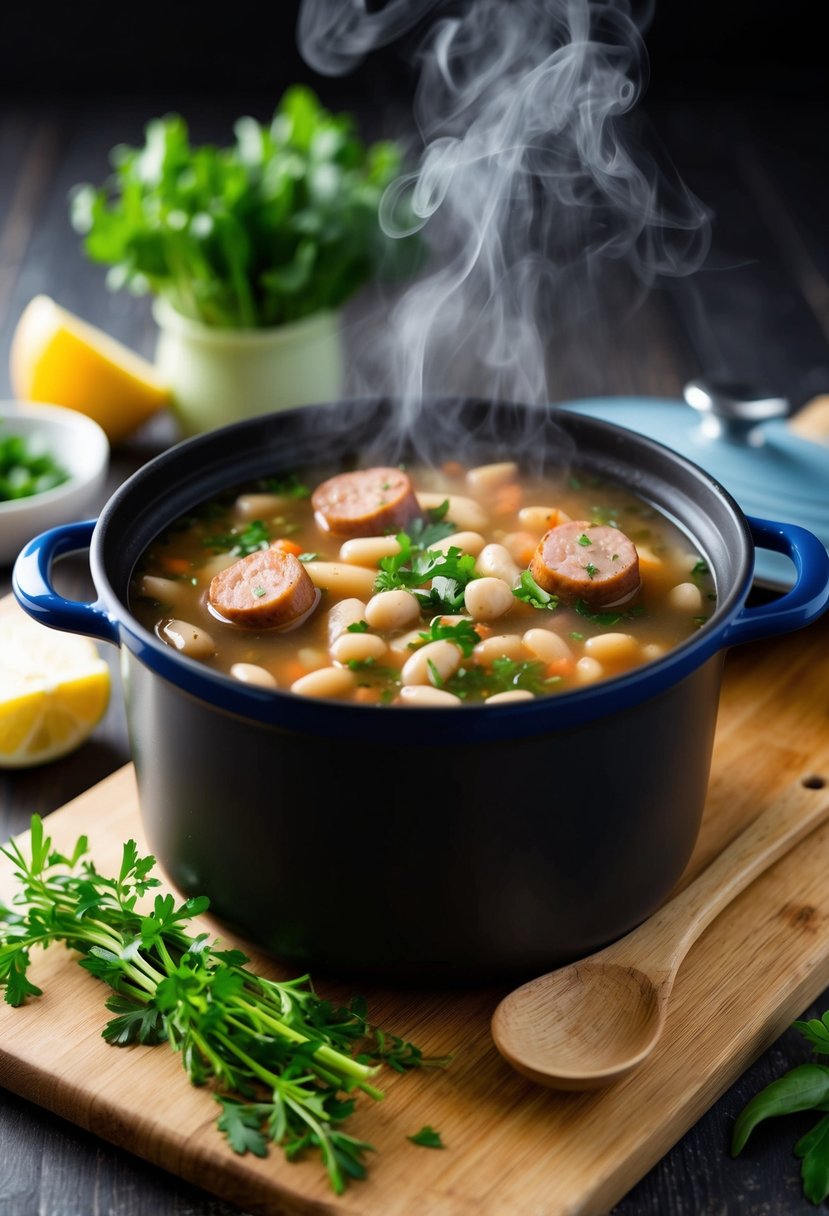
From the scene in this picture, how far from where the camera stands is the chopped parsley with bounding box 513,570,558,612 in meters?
2.49

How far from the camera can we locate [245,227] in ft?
13.6

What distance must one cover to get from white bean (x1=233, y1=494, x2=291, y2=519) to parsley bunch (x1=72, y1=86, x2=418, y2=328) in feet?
4.57

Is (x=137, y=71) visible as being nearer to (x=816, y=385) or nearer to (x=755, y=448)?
(x=816, y=385)

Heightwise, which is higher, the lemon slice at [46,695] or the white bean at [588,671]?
the white bean at [588,671]

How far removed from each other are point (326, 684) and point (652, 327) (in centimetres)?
318

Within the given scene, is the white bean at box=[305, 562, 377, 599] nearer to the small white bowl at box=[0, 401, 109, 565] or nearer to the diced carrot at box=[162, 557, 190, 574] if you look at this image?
the diced carrot at box=[162, 557, 190, 574]

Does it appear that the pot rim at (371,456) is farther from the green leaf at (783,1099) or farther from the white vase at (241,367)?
the white vase at (241,367)

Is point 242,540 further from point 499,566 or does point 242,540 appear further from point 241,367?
point 241,367

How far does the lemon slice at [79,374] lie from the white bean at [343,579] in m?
1.89

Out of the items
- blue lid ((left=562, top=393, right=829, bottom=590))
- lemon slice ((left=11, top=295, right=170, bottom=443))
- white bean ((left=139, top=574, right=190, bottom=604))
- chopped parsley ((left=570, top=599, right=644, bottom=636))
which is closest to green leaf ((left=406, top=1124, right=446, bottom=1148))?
chopped parsley ((left=570, top=599, right=644, bottom=636))

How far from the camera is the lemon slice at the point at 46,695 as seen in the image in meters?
2.90

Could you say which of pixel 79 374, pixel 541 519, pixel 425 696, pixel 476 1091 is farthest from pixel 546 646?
Result: pixel 79 374

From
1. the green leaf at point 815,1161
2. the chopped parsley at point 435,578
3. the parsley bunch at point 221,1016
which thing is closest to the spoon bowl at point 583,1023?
the parsley bunch at point 221,1016

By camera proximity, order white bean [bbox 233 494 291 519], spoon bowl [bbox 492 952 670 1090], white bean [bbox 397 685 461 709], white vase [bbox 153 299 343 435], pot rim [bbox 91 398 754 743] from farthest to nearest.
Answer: white vase [bbox 153 299 343 435], white bean [bbox 233 494 291 519], white bean [bbox 397 685 461 709], spoon bowl [bbox 492 952 670 1090], pot rim [bbox 91 398 754 743]
